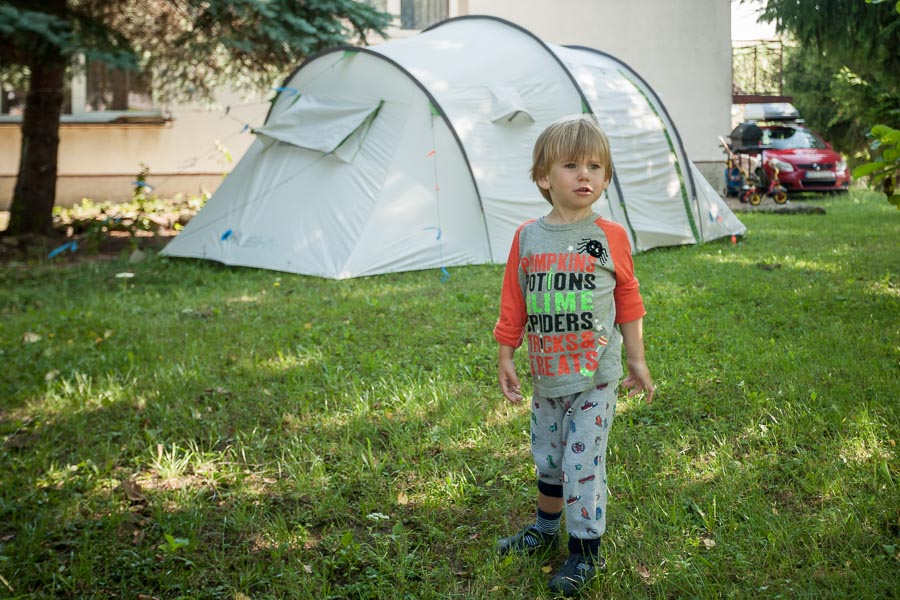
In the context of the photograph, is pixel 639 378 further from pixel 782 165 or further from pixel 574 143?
pixel 782 165

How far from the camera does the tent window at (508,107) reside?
8.21 meters

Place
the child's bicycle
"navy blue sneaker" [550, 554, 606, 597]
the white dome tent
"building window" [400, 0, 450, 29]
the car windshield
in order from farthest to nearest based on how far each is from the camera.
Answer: the car windshield → "building window" [400, 0, 450, 29] → the child's bicycle → the white dome tent → "navy blue sneaker" [550, 554, 606, 597]

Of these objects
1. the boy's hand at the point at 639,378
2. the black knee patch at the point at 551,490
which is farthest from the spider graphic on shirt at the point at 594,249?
the black knee patch at the point at 551,490

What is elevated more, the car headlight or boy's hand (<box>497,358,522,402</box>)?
the car headlight

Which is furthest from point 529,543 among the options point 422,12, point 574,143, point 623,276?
point 422,12

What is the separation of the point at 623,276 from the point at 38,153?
8.67m

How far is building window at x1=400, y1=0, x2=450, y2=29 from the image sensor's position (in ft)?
48.5

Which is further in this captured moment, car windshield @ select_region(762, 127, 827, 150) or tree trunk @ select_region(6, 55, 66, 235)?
car windshield @ select_region(762, 127, 827, 150)

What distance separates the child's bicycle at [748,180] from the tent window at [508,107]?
6.93 m

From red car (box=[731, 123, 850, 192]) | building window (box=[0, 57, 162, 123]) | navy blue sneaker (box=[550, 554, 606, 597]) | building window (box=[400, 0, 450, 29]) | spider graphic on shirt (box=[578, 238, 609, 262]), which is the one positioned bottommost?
navy blue sneaker (box=[550, 554, 606, 597])

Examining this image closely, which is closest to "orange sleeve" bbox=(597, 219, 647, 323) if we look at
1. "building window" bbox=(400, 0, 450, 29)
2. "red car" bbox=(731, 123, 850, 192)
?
"building window" bbox=(400, 0, 450, 29)

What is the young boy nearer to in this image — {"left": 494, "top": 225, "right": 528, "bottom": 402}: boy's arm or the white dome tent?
{"left": 494, "top": 225, "right": 528, "bottom": 402}: boy's arm

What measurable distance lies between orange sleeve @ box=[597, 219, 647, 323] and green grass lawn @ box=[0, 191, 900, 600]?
0.76m

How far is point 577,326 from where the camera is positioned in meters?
2.49
